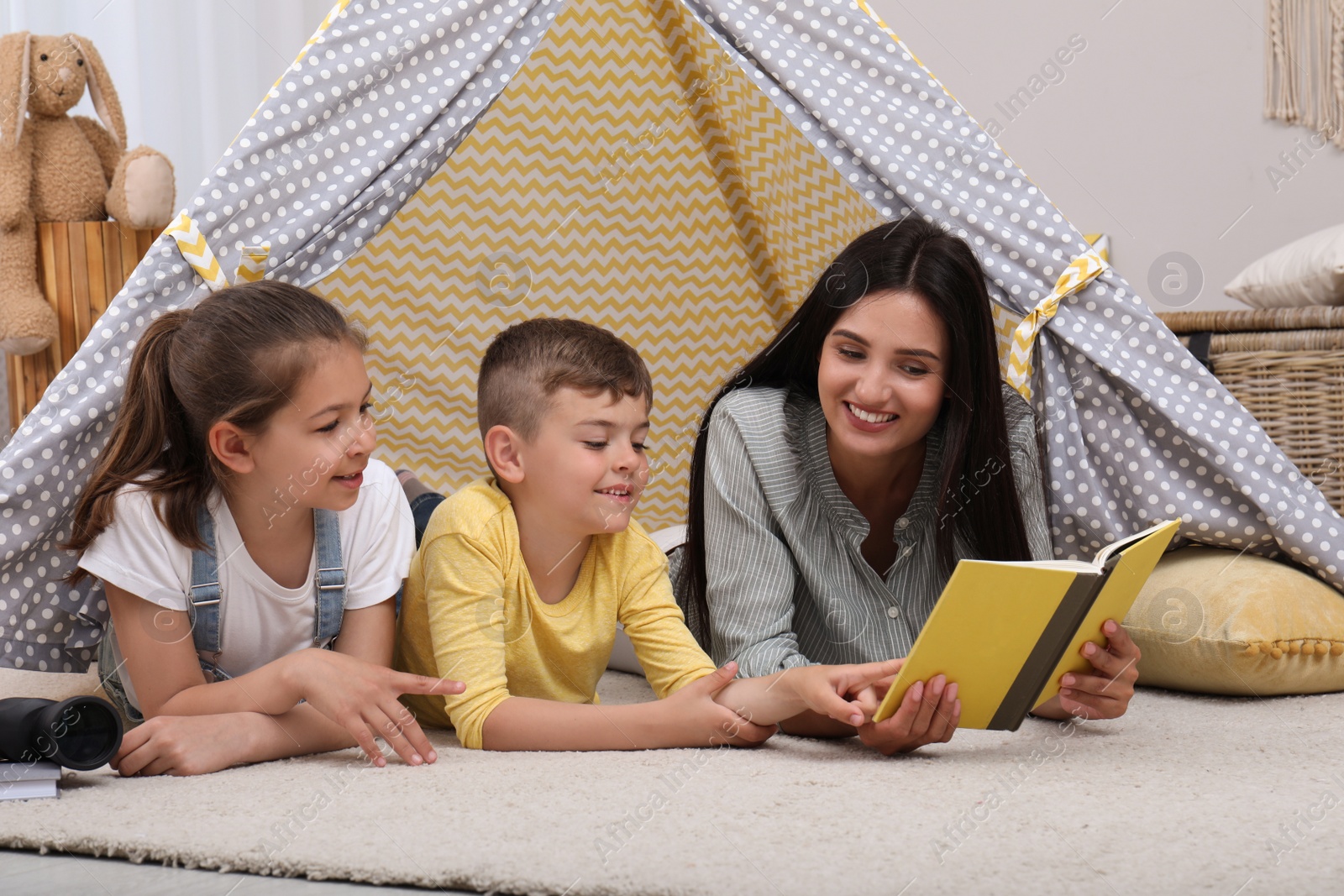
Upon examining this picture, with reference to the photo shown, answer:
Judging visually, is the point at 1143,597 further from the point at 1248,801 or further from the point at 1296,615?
the point at 1248,801

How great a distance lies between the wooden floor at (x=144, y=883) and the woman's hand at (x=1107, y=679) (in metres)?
0.63

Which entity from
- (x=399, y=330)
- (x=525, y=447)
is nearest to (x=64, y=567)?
(x=525, y=447)

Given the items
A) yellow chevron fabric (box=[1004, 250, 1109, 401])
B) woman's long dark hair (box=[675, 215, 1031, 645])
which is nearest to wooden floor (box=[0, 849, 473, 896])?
woman's long dark hair (box=[675, 215, 1031, 645])

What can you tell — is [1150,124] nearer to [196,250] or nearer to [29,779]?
[196,250]

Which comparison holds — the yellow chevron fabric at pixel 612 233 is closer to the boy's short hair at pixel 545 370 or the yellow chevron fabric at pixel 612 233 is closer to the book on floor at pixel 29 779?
the boy's short hair at pixel 545 370

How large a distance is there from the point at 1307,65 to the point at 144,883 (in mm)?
2550

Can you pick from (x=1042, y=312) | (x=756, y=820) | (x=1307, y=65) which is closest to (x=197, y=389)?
(x=756, y=820)

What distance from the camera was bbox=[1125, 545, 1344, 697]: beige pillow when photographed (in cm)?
126

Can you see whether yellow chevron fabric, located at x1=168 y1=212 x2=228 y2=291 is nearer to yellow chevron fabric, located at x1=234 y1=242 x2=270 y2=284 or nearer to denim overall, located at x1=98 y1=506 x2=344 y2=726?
yellow chevron fabric, located at x1=234 y1=242 x2=270 y2=284

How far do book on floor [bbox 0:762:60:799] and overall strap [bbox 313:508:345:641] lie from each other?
0.28m

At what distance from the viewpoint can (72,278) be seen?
6.39 feet

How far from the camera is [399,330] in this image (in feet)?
6.22

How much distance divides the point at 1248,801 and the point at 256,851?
750 mm

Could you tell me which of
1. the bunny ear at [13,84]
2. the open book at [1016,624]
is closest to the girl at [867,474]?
the open book at [1016,624]
